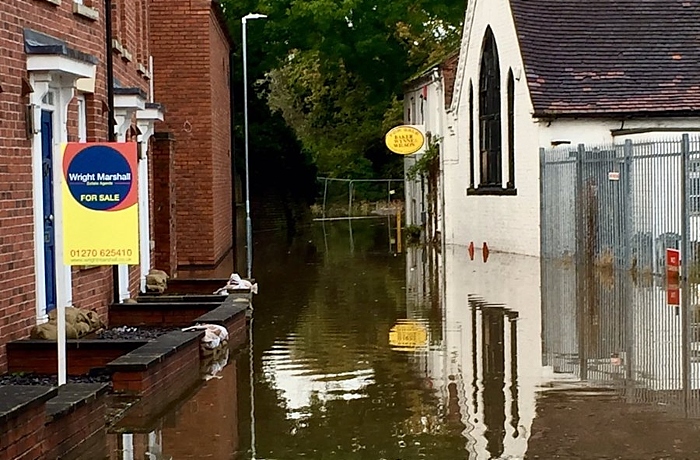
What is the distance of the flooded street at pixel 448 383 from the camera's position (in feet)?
30.5

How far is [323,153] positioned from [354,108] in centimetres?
445

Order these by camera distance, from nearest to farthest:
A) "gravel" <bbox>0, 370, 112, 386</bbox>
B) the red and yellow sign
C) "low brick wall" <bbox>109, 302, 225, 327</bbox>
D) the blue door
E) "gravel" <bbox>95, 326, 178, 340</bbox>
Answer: "gravel" <bbox>0, 370, 112, 386</bbox> → the blue door → "gravel" <bbox>95, 326, 178, 340</bbox> → "low brick wall" <bbox>109, 302, 225, 327</bbox> → the red and yellow sign

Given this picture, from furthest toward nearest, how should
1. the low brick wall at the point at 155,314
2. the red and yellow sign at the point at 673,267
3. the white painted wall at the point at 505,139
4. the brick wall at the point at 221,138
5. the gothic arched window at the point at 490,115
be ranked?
the gothic arched window at the point at 490,115, the brick wall at the point at 221,138, the white painted wall at the point at 505,139, the red and yellow sign at the point at 673,267, the low brick wall at the point at 155,314

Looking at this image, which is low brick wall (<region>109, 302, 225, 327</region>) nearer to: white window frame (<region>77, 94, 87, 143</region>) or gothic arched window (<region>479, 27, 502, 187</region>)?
white window frame (<region>77, 94, 87, 143</region>)

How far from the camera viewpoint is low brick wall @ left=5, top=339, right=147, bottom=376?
1211 cm

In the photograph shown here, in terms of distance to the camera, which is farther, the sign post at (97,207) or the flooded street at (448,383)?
the sign post at (97,207)

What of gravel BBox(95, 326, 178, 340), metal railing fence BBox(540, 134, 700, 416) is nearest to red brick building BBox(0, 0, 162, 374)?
gravel BBox(95, 326, 178, 340)

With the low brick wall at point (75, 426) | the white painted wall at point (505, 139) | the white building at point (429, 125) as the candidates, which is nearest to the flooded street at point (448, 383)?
the low brick wall at point (75, 426)

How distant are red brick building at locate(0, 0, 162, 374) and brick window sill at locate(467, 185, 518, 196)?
16569mm

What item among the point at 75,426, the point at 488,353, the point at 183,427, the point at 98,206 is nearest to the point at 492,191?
the point at 488,353

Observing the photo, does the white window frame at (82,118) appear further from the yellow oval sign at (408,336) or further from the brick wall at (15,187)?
the yellow oval sign at (408,336)

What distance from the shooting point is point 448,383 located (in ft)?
40.0

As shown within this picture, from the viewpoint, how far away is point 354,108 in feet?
208

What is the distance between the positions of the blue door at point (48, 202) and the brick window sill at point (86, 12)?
1788 mm
